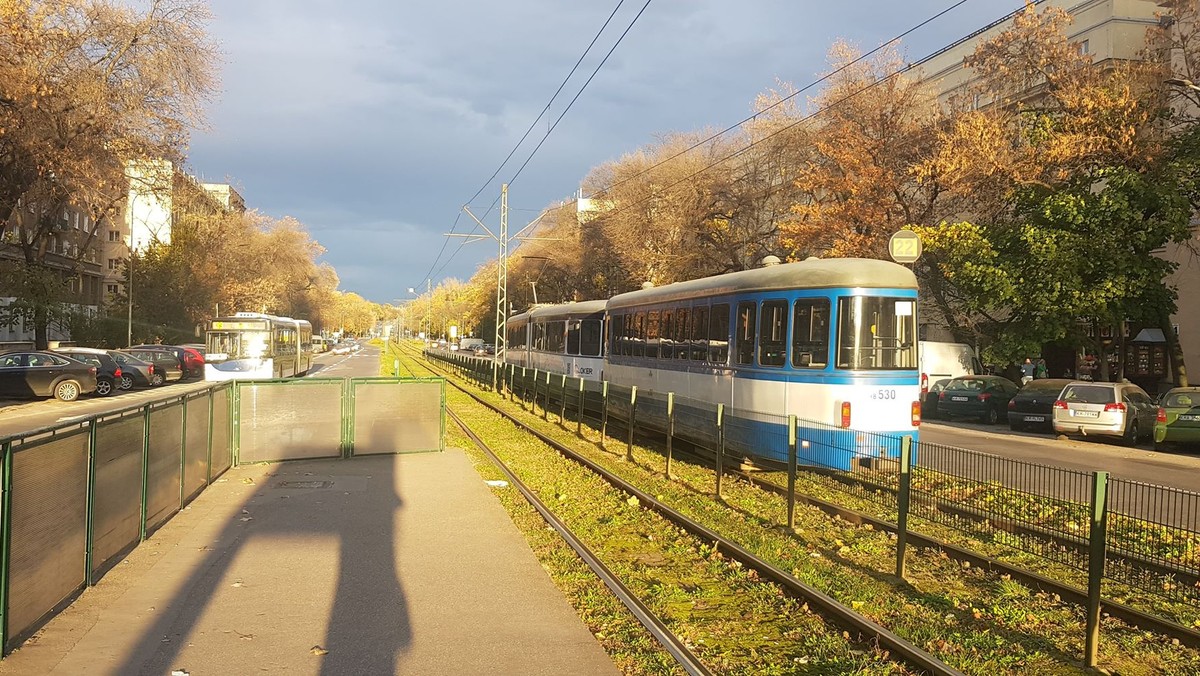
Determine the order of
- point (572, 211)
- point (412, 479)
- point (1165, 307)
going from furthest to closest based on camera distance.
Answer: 1. point (572, 211)
2. point (1165, 307)
3. point (412, 479)

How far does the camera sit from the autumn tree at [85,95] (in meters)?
26.9

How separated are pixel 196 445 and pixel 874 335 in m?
9.08

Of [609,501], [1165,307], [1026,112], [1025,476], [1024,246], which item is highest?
[1026,112]

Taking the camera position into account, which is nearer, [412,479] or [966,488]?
[966,488]

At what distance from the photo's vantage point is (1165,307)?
87.5ft

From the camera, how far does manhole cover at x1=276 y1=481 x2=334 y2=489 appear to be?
12523 millimetres

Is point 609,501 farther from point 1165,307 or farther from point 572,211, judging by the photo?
point 572,211

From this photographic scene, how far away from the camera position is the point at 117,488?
7.79m

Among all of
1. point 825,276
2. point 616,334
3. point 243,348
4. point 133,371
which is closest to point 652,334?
point 616,334

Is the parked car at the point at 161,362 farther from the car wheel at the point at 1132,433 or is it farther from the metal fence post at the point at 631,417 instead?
the car wheel at the point at 1132,433

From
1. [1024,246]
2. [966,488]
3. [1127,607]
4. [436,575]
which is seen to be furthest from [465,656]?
[1024,246]

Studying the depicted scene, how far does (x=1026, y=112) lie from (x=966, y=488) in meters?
23.0

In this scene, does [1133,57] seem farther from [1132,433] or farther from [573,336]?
[573,336]

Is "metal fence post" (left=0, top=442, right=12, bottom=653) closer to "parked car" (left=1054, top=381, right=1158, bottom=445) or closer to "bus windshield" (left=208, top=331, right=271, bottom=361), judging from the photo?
"parked car" (left=1054, top=381, right=1158, bottom=445)
